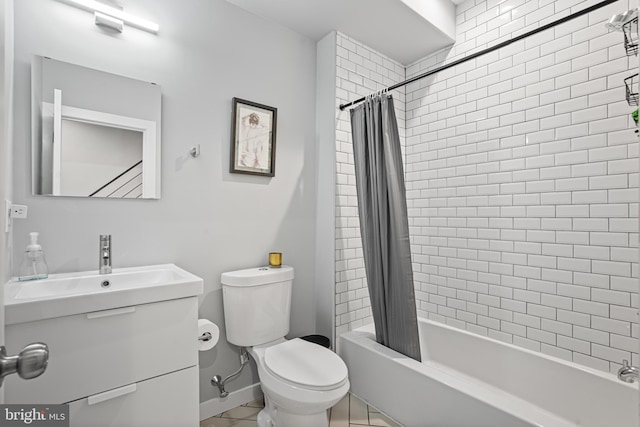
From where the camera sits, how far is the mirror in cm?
146

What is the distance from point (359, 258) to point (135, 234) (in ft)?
4.93

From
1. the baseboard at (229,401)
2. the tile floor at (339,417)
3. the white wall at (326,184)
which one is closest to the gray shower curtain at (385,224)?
the white wall at (326,184)

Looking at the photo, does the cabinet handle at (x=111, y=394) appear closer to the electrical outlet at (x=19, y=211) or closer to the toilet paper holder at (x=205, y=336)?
the toilet paper holder at (x=205, y=336)

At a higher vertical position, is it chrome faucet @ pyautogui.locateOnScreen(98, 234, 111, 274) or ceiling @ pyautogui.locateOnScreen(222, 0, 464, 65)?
ceiling @ pyautogui.locateOnScreen(222, 0, 464, 65)

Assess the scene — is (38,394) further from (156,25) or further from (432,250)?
(432,250)

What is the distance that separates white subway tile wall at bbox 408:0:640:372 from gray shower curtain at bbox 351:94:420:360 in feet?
1.08

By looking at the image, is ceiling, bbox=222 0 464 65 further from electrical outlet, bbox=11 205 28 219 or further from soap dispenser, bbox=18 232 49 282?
soap dispenser, bbox=18 232 49 282

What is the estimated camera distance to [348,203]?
7.86 ft

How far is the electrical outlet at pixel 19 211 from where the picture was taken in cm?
135

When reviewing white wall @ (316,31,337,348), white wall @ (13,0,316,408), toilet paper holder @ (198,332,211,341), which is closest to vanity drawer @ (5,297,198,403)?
toilet paper holder @ (198,332,211,341)

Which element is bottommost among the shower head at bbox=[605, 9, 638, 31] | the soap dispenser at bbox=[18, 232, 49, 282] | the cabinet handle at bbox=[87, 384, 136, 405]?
the cabinet handle at bbox=[87, 384, 136, 405]

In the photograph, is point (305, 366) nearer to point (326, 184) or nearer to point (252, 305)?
point (252, 305)
